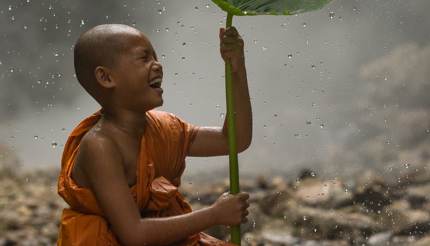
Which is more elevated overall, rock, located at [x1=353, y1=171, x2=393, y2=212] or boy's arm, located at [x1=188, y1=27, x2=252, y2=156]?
boy's arm, located at [x1=188, y1=27, x2=252, y2=156]

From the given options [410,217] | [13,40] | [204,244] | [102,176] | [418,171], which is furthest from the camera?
[13,40]

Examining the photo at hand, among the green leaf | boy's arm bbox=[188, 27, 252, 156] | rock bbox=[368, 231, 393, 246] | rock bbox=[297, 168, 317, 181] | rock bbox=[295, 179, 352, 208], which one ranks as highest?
the green leaf

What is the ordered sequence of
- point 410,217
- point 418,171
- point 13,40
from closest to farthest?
point 410,217
point 418,171
point 13,40

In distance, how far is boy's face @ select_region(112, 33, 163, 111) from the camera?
2.20 m

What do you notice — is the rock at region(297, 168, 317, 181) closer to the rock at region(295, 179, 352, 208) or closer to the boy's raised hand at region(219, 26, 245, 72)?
the rock at region(295, 179, 352, 208)

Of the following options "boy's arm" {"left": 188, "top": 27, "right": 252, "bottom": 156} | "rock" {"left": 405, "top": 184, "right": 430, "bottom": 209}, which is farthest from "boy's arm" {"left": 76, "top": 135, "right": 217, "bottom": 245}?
"rock" {"left": 405, "top": 184, "right": 430, "bottom": 209}

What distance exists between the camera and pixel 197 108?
6.83 m

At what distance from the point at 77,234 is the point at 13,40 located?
5.70 m

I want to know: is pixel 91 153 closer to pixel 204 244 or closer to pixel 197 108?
pixel 204 244

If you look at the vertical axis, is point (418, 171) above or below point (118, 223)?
below

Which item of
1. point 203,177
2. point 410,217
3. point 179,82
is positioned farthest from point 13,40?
point 410,217

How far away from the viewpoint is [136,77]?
7.22 ft

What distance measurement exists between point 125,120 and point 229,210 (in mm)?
329

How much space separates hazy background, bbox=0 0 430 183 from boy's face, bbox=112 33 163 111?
4.45 meters
